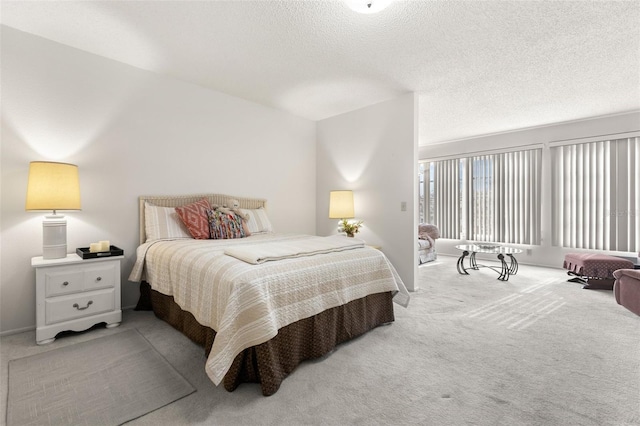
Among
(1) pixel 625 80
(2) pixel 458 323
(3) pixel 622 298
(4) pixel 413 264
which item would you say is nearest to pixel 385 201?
(4) pixel 413 264

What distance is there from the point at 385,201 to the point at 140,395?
338cm

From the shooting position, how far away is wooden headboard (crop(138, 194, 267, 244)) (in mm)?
3137

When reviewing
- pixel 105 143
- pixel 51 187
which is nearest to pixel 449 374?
pixel 51 187

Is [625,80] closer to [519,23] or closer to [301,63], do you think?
[519,23]

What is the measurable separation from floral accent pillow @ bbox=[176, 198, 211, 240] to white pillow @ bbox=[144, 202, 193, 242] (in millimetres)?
90

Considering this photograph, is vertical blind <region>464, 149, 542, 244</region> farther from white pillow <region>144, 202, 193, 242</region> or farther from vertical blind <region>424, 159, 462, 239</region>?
white pillow <region>144, 202, 193, 242</region>

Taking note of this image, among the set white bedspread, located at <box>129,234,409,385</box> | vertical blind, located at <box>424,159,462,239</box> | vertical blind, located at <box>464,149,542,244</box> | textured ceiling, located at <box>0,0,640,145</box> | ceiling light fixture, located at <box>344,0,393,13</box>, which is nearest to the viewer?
white bedspread, located at <box>129,234,409,385</box>

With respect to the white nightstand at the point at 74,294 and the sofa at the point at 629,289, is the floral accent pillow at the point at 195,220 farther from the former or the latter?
the sofa at the point at 629,289

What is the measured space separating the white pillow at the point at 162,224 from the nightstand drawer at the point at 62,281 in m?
0.71

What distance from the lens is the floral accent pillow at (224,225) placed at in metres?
3.15

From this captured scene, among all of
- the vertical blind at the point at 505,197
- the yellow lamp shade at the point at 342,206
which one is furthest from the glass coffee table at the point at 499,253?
the yellow lamp shade at the point at 342,206

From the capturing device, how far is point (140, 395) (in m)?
1.62

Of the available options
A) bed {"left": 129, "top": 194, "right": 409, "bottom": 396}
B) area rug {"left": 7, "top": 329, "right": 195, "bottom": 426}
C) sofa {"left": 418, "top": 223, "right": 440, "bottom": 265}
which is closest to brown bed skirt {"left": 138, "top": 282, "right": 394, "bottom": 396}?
bed {"left": 129, "top": 194, "right": 409, "bottom": 396}

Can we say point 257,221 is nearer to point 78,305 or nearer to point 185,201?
point 185,201
